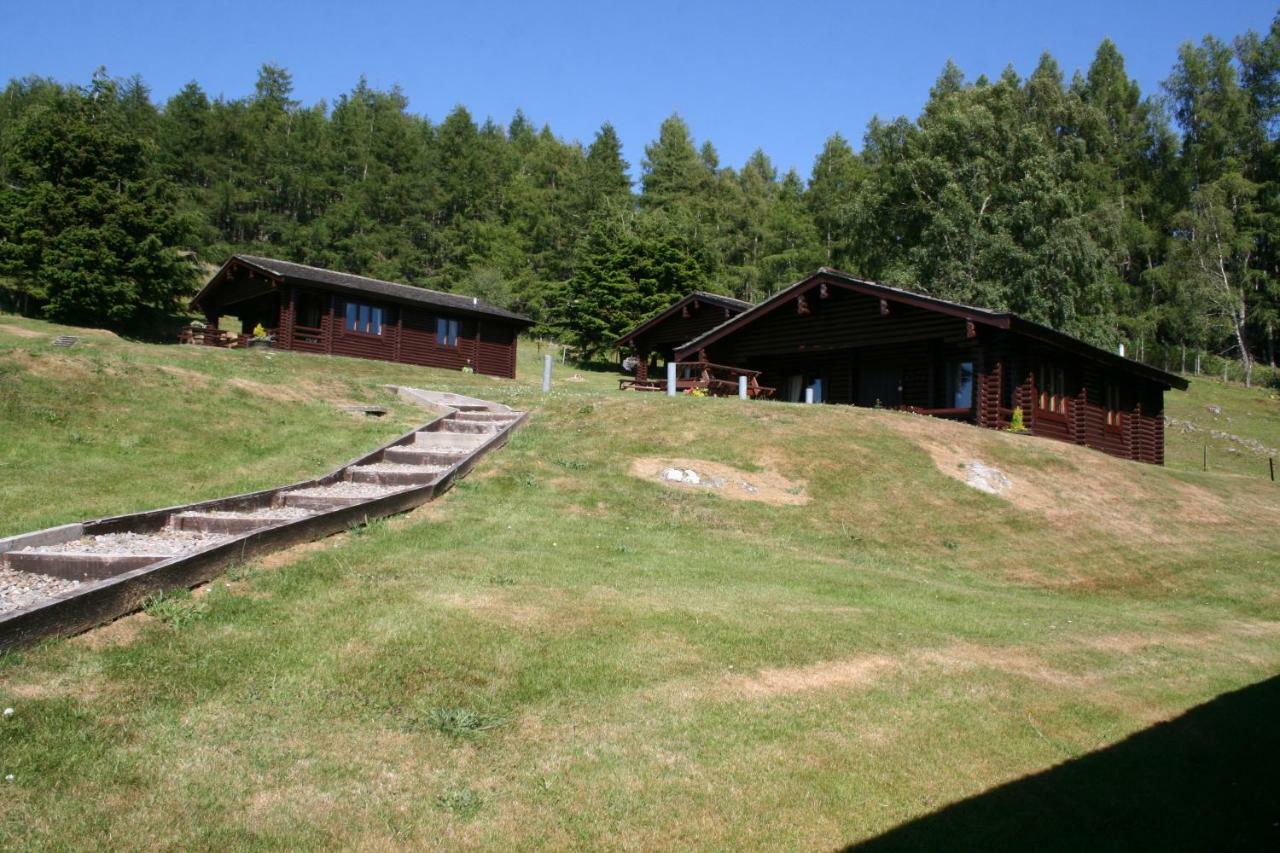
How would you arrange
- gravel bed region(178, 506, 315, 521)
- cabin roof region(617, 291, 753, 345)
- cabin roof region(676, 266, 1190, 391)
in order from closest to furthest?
gravel bed region(178, 506, 315, 521) → cabin roof region(676, 266, 1190, 391) → cabin roof region(617, 291, 753, 345)

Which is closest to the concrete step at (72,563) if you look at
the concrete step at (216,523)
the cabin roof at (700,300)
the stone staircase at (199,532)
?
the stone staircase at (199,532)

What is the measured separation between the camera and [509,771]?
501 cm

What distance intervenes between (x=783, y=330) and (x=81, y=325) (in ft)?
117

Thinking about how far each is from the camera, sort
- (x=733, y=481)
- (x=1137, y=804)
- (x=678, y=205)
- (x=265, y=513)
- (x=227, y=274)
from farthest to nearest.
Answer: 1. (x=678, y=205)
2. (x=227, y=274)
3. (x=733, y=481)
4. (x=265, y=513)
5. (x=1137, y=804)

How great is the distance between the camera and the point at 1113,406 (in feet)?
108

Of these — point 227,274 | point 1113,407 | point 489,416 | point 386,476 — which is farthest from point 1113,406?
point 227,274

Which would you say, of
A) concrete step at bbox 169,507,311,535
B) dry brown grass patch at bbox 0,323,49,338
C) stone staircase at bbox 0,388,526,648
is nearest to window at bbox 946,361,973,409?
stone staircase at bbox 0,388,526,648

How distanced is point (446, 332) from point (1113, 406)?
3092cm

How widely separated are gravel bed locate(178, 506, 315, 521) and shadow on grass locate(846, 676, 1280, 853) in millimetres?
7414

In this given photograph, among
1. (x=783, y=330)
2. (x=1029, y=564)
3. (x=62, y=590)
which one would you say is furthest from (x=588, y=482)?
(x=783, y=330)

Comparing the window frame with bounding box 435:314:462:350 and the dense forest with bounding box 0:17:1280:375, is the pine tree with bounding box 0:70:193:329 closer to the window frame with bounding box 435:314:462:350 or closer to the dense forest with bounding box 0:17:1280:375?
the dense forest with bounding box 0:17:1280:375

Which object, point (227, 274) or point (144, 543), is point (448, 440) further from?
point (227, 274)

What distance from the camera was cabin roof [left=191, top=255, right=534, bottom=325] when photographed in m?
37.0

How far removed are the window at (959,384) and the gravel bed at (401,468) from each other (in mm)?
18837
